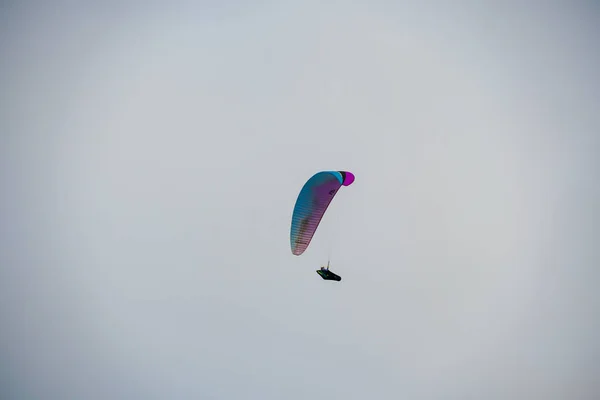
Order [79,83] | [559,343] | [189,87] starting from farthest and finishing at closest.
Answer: [79,83], [189,87], [559,343]

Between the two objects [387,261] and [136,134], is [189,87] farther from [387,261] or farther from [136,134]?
[387,261]

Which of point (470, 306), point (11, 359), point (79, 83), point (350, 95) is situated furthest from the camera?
point (79, 83)

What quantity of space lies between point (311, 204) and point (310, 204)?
3cm

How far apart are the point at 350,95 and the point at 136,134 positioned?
23340mm

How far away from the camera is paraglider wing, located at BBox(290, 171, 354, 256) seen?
30.9 ft

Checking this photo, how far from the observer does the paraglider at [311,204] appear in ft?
A: 30.9

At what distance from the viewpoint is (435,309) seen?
2544 cm

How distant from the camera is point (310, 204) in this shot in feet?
31.9

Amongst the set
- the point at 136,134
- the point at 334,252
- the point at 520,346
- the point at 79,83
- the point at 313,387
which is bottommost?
the point at 313,387

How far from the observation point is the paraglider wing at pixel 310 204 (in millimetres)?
9414

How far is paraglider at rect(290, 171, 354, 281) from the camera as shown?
30.9 ft

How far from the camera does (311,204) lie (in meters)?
9.74

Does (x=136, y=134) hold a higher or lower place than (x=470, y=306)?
higher

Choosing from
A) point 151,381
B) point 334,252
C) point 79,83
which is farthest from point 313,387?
point 79,83
